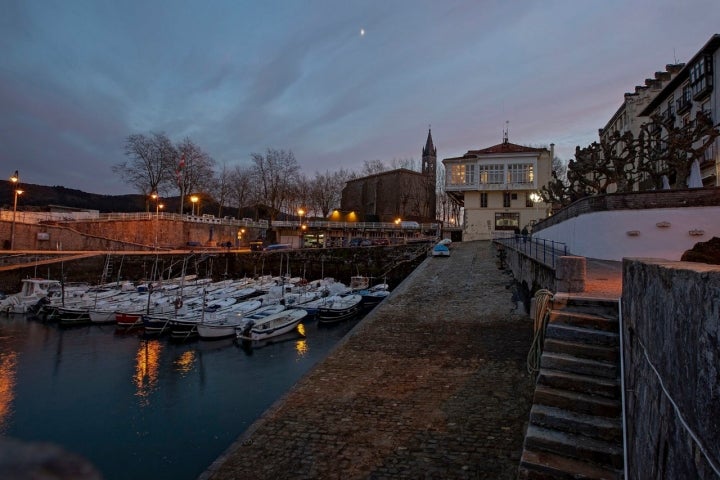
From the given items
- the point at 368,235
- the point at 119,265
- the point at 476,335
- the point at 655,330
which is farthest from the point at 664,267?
the point at 368,235

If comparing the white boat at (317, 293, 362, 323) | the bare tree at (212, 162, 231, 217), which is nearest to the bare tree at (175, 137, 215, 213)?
the bare tree at (212, 162, 231, 217)

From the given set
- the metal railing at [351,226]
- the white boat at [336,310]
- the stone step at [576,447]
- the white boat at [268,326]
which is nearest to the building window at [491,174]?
the metal railing at [351,226]

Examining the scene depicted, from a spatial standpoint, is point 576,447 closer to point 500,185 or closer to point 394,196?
point 500,185

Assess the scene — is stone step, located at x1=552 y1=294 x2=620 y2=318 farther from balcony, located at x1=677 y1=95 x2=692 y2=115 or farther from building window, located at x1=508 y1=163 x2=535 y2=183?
building window, located at x1=508 y1=163 x2=535 y2=183

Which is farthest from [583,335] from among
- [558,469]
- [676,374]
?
[676,374]

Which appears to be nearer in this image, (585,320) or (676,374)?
(676,374)

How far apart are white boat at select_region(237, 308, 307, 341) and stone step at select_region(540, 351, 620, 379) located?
1798cm

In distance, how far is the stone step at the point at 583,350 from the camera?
6125mm

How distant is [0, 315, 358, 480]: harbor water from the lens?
1117cm

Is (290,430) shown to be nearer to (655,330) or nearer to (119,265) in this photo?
(655,330)

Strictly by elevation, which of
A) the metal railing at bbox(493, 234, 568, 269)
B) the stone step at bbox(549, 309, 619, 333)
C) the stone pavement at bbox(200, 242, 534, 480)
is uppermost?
the metal railing at bbox(493, 234, 568, 269)

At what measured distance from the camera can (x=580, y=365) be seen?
19.9 ft

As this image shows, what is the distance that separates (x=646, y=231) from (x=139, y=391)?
2011 cm

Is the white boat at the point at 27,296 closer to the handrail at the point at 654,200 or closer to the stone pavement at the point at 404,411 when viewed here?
the stone pavement at the point at 404,411
